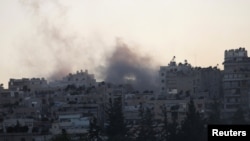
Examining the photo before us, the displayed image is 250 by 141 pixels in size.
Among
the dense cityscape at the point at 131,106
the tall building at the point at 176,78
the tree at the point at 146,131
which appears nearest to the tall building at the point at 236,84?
the dense cityscape at the point at 131,106

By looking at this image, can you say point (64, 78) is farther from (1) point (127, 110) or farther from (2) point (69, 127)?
(2) point (69, 127)

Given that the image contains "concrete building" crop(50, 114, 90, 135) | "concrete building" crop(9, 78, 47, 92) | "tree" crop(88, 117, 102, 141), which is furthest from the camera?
"concrete building" crop(9, 78, 47, 92)

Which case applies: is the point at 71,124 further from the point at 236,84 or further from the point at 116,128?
the point at 236,84

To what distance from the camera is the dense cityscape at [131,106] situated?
78125 mm

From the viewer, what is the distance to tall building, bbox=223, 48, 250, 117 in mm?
108000

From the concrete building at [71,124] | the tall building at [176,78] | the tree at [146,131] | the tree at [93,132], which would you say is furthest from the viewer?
the tall building at [176,78]

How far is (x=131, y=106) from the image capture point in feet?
367

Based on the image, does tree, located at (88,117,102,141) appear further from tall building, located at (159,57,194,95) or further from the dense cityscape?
tall building, located at (159,57,194,95)

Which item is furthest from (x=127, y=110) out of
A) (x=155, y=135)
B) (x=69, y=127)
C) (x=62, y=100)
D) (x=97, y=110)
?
(x=155, y=135)

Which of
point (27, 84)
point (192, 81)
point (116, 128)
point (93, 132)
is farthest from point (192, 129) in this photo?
point (27, 84)

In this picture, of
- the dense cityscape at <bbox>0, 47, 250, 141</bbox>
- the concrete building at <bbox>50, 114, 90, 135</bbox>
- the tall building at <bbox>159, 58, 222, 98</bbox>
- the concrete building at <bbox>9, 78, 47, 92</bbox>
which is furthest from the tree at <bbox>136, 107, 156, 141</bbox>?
the concrete building at <bbox>9, 78, 47, 92</bbox>

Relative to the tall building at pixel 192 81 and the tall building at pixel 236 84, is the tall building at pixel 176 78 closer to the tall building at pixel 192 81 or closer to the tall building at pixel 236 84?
the tall building at pixel 192 81

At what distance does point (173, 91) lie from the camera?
125 m

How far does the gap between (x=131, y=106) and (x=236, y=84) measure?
12.5 meters
